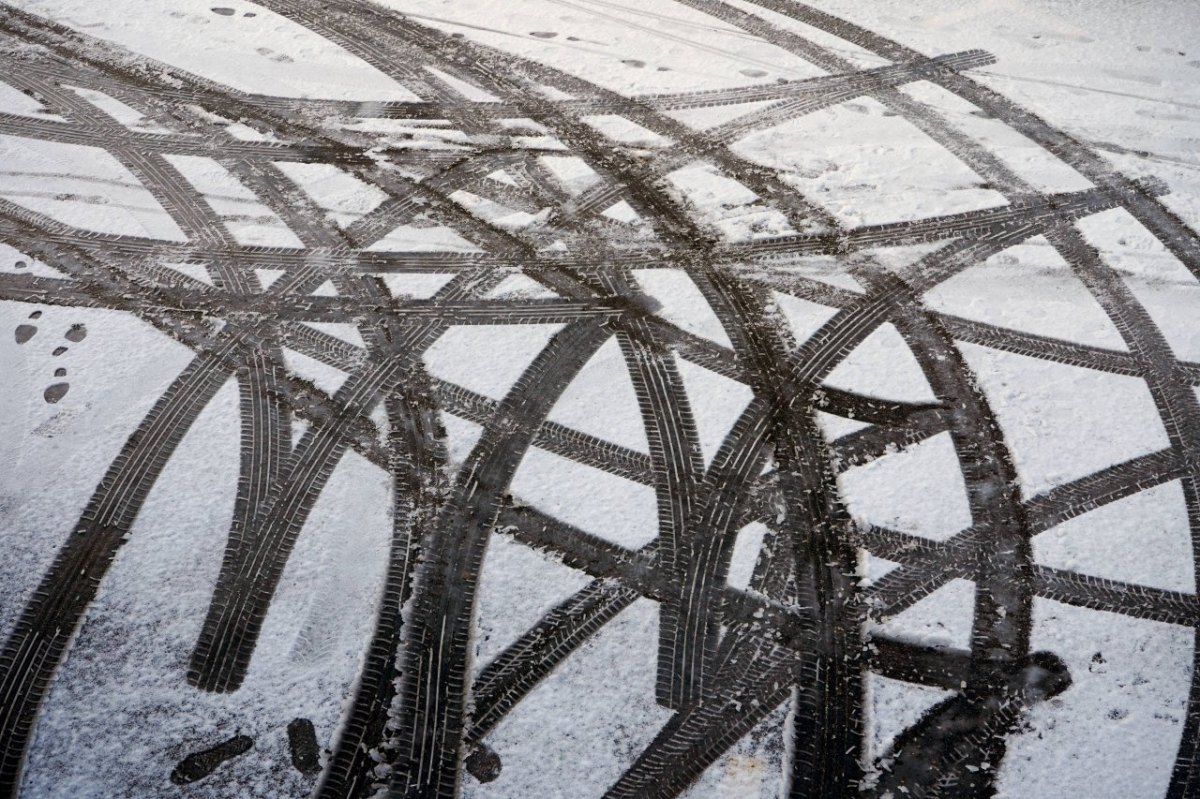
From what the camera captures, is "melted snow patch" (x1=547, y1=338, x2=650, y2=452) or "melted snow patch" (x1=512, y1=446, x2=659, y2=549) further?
"melted snow patch" (x1=547, y1=338, x2=650, y2=452)

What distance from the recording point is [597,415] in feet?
15.3

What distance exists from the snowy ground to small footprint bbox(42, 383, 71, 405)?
0.06 ft

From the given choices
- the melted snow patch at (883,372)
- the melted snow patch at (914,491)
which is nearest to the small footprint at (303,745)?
the melted snow patch at (914,491)

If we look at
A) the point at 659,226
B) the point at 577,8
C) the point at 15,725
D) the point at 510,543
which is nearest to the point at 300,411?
the point at 510,543

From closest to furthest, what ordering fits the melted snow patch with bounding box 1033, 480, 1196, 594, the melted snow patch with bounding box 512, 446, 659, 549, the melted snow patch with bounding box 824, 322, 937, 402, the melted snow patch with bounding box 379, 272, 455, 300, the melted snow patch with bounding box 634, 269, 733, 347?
the melted snow patch with bounding box 1033, 480, 1196, 594 < the melted snow patch with bounding box 512, 446, 659, 549 < the melted snow patch with bounding box 824, 322, 937, 402 < the melted snow patch with bounding box 634, 269, 733, 347 < the melted snow patch with bounding box 379, 272, 455, 300

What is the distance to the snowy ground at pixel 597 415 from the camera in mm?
3539

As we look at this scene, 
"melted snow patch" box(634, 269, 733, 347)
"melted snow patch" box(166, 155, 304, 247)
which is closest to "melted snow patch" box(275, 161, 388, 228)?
"melted snow patch" box(166, 155, 304, 247)

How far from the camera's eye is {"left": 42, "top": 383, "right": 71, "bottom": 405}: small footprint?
4680 mm

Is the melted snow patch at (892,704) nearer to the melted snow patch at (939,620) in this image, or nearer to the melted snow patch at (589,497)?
the melted snow patch at (939,620)

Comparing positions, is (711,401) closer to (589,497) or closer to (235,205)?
(589,497)

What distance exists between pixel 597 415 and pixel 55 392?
8.85ft

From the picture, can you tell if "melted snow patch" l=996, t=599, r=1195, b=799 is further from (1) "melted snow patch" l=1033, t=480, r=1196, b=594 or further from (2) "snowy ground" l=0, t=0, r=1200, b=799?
(1) "melted snow patch" l=1033, t=480, r=1196, b=594

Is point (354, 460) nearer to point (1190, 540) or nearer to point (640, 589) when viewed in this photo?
point (640, 589)

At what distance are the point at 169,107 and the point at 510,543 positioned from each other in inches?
182
